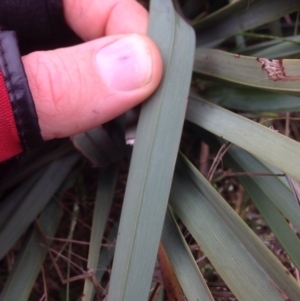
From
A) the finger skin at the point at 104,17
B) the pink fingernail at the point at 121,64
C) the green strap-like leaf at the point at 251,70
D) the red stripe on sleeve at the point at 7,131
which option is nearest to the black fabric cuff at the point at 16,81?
the red stripe on sleeve at the point at 7,131

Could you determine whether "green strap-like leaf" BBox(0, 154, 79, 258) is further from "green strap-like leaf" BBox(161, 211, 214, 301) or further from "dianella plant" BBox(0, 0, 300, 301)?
"green strap-like leaf" BBox(161, 211, 214, 301)

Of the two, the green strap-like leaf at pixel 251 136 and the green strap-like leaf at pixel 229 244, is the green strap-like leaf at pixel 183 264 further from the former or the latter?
the green strap-like leaf at pixel 251 136

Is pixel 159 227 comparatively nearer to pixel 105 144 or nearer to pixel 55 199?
pixel 105 144

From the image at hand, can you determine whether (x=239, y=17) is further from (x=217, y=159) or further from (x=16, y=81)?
(x=16, y=81)

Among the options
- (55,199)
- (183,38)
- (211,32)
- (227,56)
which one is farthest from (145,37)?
(55,199)

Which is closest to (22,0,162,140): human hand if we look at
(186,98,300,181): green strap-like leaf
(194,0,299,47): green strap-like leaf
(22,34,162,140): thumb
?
(22,34,162,140): thumb

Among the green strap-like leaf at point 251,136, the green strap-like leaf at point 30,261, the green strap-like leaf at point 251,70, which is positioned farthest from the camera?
the green strap-like leaf at point 30,261
